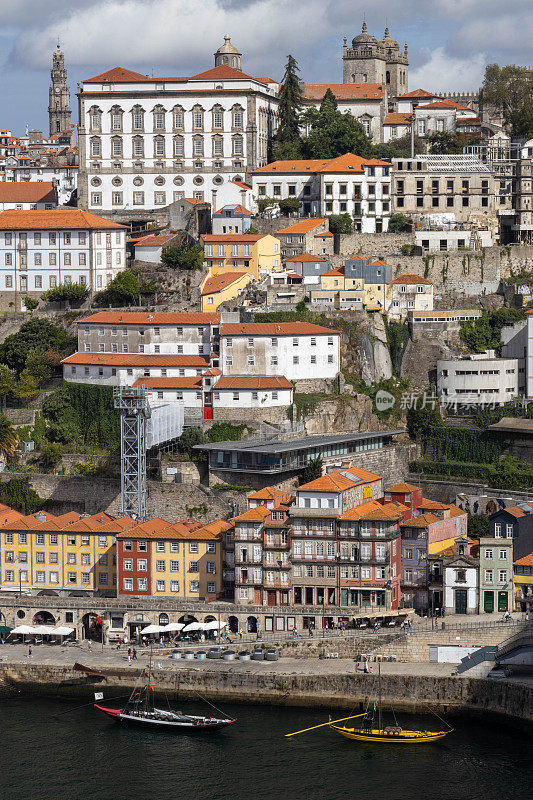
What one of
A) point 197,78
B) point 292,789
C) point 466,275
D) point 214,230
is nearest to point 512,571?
point 292,789

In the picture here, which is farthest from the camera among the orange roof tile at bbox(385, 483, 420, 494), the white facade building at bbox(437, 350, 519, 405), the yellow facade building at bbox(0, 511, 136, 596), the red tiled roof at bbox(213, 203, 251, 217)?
the red tiled roof at bbox(213, 203, 251, 217)

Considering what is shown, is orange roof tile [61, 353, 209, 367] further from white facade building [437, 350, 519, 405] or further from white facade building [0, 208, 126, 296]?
white facade building [437, 350, 519, 405]

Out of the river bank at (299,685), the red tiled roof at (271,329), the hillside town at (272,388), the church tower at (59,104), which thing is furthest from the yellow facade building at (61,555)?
the church tower at (59,104)

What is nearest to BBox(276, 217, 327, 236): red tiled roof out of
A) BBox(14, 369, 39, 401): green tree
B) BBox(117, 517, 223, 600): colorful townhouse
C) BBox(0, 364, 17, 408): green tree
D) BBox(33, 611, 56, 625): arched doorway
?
BBox(14, 369, 39, 401): green tree

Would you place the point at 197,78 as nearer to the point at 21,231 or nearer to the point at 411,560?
the point at 21,231

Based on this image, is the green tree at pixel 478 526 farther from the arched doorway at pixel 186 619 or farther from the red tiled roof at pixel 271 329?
the arched doorway at pixel 186 619

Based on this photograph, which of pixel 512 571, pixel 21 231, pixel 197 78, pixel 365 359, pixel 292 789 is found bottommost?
pixel 292 789
